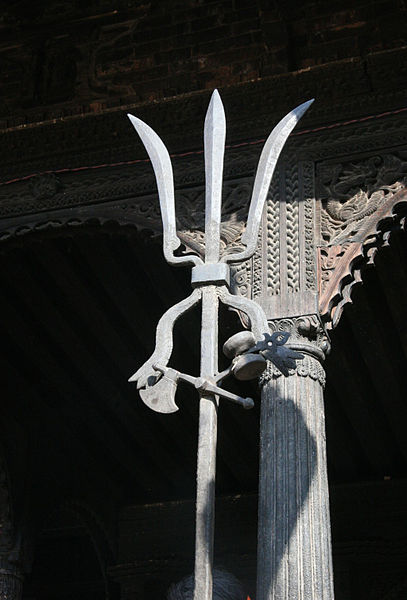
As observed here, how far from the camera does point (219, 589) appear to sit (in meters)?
3.70

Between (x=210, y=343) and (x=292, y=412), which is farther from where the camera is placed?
(x=292, y=412)

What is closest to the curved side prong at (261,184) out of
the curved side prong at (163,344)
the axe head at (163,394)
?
the curved side prong at (163,344)

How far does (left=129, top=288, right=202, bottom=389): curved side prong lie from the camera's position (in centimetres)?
373

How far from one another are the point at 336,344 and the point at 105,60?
266 cm

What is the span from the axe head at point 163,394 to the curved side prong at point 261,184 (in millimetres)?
564

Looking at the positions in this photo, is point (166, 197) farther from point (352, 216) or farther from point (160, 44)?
Result: point (160, 44)

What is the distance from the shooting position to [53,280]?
291 inches

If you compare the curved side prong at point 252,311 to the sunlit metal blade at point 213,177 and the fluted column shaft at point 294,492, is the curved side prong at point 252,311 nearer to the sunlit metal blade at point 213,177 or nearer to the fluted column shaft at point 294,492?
the sunlit metal blade at point 213,177

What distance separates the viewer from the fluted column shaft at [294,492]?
4.70 m

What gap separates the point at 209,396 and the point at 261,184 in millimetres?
1004

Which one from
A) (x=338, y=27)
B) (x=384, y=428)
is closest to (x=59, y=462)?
(x=384, y=428)

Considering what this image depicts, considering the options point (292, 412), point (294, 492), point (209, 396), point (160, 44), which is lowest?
point (209, 396)

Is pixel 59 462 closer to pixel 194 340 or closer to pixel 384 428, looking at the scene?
pixel 194 340

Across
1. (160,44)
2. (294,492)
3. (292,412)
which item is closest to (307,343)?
(292,412)
